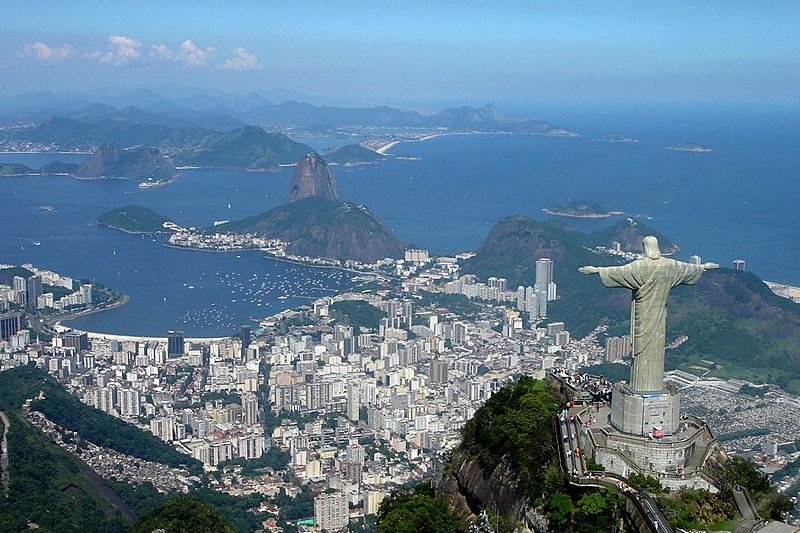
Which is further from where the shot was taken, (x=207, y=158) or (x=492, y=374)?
(x=207, y=158)

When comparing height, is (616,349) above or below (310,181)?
below

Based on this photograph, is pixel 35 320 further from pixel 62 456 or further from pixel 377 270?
pixel 62 456

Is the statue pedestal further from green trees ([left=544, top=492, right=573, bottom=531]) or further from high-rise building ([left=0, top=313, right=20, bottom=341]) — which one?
high-rise building ([left=0, top=313, right=20, bottom=341])

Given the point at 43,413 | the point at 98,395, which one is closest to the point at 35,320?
the point at 98,395

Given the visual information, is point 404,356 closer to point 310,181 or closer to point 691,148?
point 310,181

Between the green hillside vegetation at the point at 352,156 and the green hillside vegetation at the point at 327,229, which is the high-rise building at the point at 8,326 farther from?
the green hillside vegetation at the point at 352,156

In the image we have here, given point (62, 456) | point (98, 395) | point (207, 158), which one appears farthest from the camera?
point (207, 158)

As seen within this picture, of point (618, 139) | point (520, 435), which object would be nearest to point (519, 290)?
point (520, 435)
